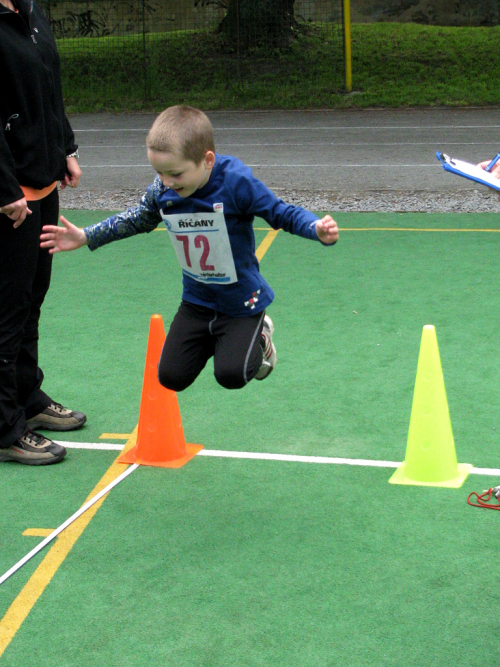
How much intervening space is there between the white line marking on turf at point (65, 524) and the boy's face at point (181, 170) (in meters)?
1.48

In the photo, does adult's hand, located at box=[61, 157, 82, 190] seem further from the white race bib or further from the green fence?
the green fence

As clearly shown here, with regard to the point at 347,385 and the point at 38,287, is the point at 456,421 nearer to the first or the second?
the point at 347,385

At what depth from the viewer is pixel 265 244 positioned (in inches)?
340

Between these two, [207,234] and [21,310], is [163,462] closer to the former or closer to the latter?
[21,310]

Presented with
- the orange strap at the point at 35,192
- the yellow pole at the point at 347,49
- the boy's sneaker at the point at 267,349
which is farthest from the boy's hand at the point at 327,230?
the yellow pole at the point at 347,49

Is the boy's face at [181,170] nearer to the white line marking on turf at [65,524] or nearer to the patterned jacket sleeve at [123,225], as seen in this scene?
the patterned jacket sleeve at [123,225]

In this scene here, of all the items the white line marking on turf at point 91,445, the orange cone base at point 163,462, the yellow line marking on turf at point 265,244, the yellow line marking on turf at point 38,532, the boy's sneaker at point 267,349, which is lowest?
Answer: the yellow line marking on turf at point 265,244

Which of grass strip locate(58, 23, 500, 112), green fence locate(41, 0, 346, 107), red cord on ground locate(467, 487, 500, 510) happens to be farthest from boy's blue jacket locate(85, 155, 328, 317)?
green fence locate(41, 0, 346, 107)

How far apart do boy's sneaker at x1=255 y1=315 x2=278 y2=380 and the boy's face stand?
850 mm

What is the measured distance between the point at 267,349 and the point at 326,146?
12.1 m

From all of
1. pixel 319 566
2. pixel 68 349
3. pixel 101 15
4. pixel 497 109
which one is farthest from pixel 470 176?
pixel 101 15

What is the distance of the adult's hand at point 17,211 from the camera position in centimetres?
374

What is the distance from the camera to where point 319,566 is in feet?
11.1

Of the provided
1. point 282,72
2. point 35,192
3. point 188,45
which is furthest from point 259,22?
point 35,192
